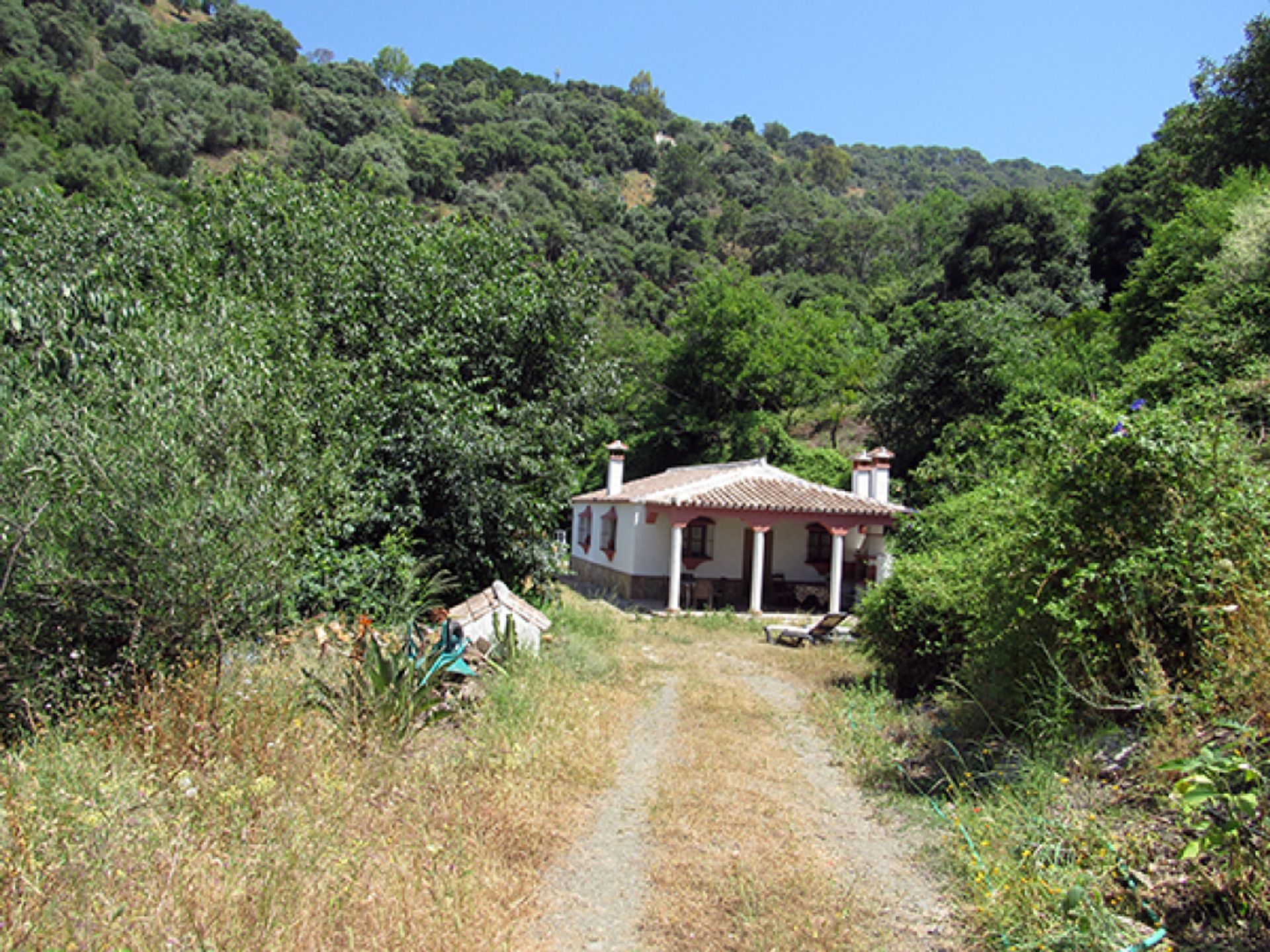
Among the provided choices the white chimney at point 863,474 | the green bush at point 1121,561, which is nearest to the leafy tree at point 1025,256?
the white chimney at point 863,474

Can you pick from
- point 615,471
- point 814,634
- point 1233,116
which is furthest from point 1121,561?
point 1233,116

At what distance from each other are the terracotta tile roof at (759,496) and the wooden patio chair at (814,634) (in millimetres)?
4156

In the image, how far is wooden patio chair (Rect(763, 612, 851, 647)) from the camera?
14.6 m

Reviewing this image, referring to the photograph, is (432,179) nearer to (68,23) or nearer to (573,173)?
(573,173)

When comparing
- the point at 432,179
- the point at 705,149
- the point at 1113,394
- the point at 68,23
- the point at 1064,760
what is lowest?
the point at 1064,760

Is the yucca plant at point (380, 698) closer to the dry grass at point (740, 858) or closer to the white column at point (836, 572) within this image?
the dry grass at point (740, 858)

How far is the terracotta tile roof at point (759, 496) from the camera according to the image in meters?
18.6

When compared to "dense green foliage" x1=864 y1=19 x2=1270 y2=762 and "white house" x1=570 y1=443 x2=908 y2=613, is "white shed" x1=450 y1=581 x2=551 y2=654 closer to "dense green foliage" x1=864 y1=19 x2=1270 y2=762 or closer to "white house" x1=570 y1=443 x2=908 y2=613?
"dense green foliage" x1=864 y1=19 x2=1270 y2=762

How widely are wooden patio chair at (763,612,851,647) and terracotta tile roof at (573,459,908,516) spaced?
13.6 ft

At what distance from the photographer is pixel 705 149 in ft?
363

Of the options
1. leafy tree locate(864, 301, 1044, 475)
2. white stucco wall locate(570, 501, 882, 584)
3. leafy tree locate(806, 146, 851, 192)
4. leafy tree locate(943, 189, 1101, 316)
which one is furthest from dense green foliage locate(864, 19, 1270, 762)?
leafy tree locate(806, 146, 851, 192)

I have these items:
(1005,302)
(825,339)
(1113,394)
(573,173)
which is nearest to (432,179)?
(573,173)

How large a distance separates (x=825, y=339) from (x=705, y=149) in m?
87.1

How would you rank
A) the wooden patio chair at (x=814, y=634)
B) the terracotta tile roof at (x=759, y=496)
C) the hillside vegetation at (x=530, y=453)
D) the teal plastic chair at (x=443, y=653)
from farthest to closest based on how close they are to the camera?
the terracotta tile roof at (x=759, y=496) → the wooden patio chair at (x=814, y=634) → the teal plastic chair at (x=443, y=653) → the hillside vegetation at (x=530, y=453)
